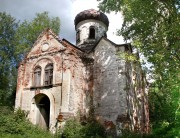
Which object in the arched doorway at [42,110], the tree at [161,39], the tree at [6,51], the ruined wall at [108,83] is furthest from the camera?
the tree at [6,51]

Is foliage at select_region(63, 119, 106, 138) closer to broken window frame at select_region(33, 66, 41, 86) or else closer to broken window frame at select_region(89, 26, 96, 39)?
broken window frame at select_region(33, 66, 41, 86)

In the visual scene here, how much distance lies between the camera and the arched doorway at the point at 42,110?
18719 millimetres

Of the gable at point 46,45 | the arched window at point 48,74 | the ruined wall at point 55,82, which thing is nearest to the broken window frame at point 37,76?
the ruined wall at point 55,82

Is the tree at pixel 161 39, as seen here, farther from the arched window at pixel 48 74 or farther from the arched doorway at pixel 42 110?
the arched doorway at pixel 42 110

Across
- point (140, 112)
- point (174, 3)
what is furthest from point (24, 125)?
point (174, 3)

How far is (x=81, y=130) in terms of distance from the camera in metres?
15.4

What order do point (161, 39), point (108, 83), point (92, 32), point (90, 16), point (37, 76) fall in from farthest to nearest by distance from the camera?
1. point (92, 32)
2. point (90, 16)
3. point (37, 76)
4. point (108, 83)
5. point (161, 39)

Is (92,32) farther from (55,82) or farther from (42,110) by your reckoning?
(42,110)

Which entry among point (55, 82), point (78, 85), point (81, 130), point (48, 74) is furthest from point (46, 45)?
point (81, 130)

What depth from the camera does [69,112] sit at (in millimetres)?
16672

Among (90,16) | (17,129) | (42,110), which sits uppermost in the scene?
(90,16)

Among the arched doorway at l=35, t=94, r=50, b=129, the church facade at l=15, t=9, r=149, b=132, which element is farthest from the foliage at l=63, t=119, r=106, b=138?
the arched doorway at l=35, t=94, r=50, b=129

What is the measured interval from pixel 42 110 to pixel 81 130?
15.8ft

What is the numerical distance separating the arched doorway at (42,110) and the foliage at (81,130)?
3.51m
